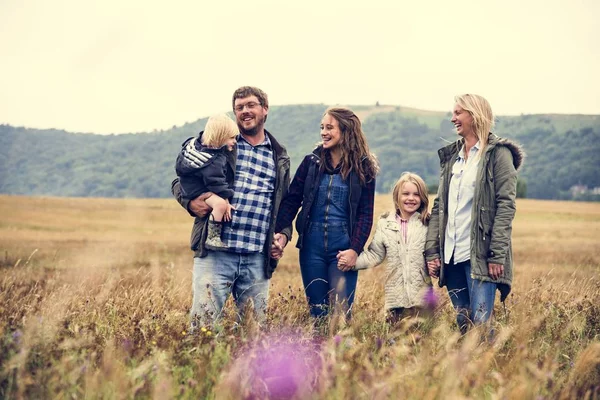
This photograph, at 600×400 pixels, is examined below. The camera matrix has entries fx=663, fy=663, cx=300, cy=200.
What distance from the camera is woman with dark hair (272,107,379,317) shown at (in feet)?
18.3

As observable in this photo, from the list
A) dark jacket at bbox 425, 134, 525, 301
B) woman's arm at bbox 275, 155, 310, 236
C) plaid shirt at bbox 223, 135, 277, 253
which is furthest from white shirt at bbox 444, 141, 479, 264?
plaid shirt at bbox 223, 135, 277, 253

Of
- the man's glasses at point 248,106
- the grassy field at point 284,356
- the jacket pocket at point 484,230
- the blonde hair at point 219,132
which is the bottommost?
the grassy field at point 284,356

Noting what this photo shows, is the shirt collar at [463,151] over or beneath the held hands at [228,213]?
over

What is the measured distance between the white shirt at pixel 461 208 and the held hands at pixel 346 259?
2.52ft

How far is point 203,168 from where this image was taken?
5145mm

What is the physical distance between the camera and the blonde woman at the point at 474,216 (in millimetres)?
5211

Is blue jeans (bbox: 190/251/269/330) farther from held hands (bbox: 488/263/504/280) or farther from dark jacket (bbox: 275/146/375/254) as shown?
held hands (bbox: 488/263/504/280)

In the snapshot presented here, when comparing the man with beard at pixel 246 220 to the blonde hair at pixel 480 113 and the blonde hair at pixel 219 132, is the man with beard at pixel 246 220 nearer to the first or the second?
the blonde hair at pixel 219 132

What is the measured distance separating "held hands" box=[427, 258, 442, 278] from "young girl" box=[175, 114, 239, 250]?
1.75 m

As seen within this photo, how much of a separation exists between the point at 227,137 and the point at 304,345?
1709 mm

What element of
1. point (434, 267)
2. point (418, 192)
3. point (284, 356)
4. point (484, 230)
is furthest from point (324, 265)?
point (284, 356)

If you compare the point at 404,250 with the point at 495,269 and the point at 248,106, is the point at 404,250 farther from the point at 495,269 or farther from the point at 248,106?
the point at 248,106

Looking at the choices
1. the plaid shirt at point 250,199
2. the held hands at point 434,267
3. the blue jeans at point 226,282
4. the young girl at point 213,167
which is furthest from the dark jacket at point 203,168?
the held hands at point 434,267

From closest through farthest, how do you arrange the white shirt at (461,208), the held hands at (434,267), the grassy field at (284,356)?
the grassy field at (284,356) < the white shirt at (461,208) < the held hands at (434,267)
